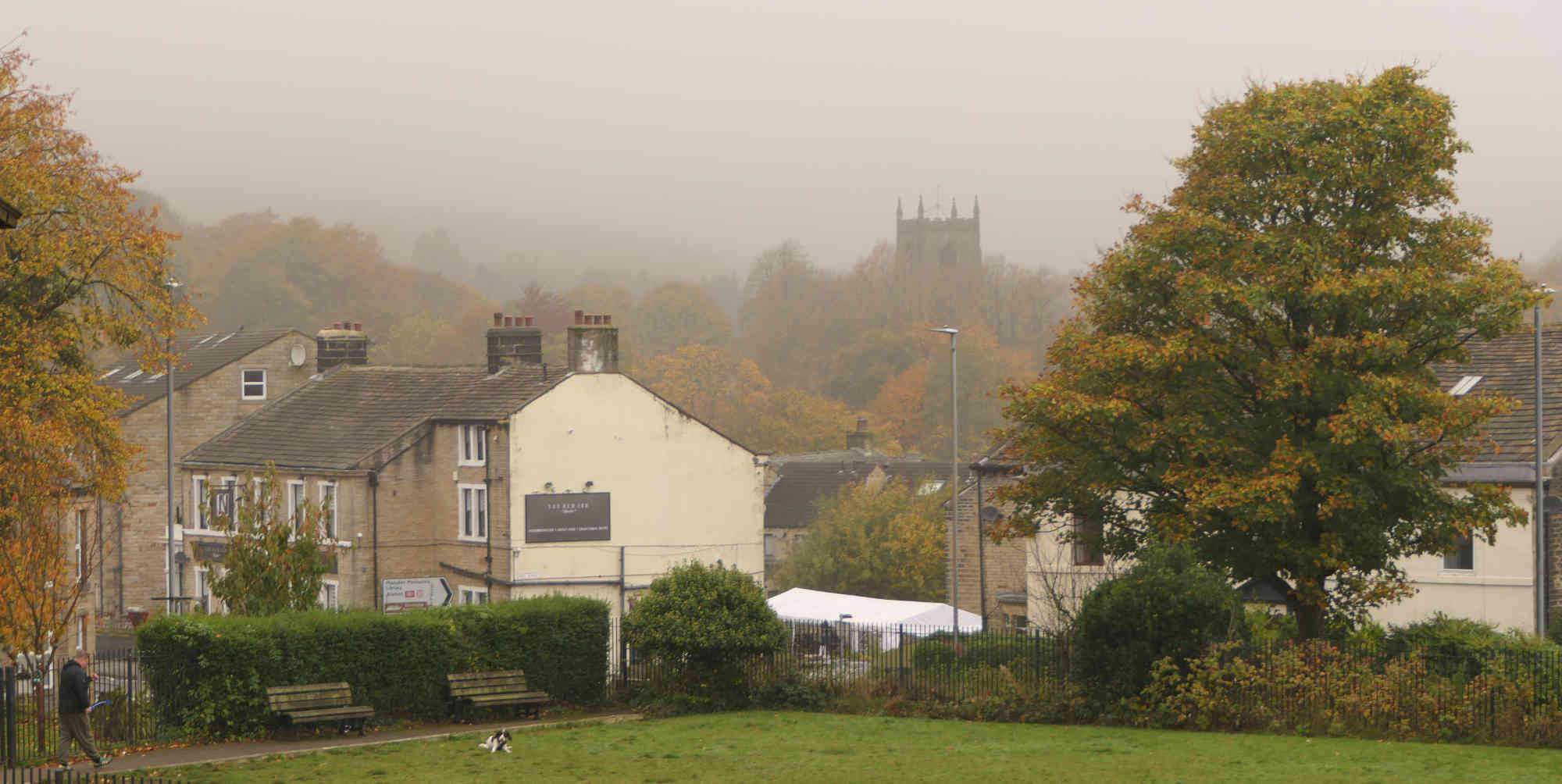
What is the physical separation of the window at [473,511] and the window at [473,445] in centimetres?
77

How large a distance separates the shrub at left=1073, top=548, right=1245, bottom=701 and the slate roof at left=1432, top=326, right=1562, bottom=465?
14.2 metres

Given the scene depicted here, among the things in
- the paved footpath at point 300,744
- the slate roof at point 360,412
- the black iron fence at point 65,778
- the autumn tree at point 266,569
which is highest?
the slate roof at point 360,412

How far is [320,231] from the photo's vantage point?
13338 centimetres

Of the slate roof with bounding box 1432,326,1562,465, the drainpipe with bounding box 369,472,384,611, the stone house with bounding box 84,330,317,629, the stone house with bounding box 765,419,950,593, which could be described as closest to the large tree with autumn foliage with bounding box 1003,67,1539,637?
the slate roof with bounding box 1432,326,1562,465

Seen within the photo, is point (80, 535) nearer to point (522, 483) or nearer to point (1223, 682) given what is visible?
point (522, 483)

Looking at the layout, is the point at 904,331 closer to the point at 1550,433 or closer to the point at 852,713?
the point at 1550,433

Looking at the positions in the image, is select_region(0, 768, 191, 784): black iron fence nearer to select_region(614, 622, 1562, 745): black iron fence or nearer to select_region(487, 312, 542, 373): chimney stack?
select_region(614, 622, 1562, 745): black iron fence

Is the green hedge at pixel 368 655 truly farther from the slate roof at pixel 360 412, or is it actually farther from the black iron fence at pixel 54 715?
the slate roof at pixel 360 412

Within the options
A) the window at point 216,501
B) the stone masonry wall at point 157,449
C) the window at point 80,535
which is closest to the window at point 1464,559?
the window at point 80,535

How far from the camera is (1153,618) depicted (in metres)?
26.4

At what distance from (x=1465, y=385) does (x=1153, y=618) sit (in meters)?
19.9

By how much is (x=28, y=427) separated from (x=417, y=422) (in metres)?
23.9

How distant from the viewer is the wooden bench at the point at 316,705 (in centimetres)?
2583

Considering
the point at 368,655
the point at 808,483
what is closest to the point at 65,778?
the point at 368,655
